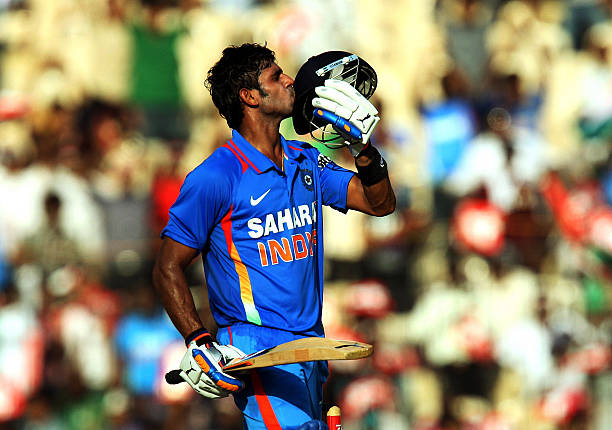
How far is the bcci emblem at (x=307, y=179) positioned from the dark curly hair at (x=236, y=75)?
360mm

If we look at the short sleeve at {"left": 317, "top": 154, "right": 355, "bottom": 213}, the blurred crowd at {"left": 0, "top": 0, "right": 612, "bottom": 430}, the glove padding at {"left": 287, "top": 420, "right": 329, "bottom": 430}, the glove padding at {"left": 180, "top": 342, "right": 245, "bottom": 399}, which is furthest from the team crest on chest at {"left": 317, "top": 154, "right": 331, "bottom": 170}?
the blurred crowd at {"left": 0, "top": 0, "right": 612, "bottom": 430}

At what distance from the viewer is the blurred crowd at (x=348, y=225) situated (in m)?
8.80

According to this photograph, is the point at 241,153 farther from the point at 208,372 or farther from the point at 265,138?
the point at 208,372

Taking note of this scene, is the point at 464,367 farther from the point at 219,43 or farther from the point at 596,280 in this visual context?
the point at 219,43

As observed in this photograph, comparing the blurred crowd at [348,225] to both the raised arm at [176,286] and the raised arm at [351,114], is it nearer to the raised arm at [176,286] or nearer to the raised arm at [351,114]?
the raised arm at [176,286]

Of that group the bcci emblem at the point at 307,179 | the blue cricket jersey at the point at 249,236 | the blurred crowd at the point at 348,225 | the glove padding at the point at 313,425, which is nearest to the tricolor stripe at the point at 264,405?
the glove padding at the point at 313,425

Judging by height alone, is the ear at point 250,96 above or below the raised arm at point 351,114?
above

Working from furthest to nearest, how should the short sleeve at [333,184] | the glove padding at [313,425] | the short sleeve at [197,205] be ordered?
the short sleeve at [333,184]
the short sleeve at [197,205]
the glove padding at [313,425]

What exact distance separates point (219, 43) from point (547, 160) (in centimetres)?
341

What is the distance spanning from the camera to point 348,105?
4.20 m

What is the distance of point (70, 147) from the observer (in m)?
9.33

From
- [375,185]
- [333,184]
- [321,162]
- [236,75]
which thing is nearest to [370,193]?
[375,185]

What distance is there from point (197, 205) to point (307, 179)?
586 mm

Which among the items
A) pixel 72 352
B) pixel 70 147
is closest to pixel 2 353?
pixel 72 352
